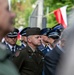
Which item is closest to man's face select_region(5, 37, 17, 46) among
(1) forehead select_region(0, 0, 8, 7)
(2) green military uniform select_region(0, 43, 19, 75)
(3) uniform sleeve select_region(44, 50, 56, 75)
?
(3) uniform sleeve select_region(44, 50, 56, 75)

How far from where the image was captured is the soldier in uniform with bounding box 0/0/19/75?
2.27m

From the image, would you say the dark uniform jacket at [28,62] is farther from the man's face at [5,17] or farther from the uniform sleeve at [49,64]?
the man's face at [5,17]

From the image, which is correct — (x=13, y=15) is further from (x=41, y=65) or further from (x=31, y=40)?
(x=31, y=40)

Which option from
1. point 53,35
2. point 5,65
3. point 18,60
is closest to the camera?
point 5,65

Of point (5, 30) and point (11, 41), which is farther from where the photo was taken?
point (11, 41)

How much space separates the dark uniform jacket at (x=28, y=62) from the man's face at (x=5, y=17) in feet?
12.8

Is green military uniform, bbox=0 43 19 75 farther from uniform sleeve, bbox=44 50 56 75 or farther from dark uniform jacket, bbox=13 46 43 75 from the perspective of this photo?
dark uniform jacket, bbox=13 46 43 75

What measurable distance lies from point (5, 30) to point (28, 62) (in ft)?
13.5

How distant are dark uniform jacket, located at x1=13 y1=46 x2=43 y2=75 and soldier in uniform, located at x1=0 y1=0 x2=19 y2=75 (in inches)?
154

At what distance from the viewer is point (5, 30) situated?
96.0 inches

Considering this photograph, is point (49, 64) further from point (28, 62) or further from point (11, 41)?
point (11, 41)

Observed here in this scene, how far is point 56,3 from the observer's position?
16.4m

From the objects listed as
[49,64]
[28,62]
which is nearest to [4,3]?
[49,64]

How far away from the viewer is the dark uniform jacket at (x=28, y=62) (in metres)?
6.41
